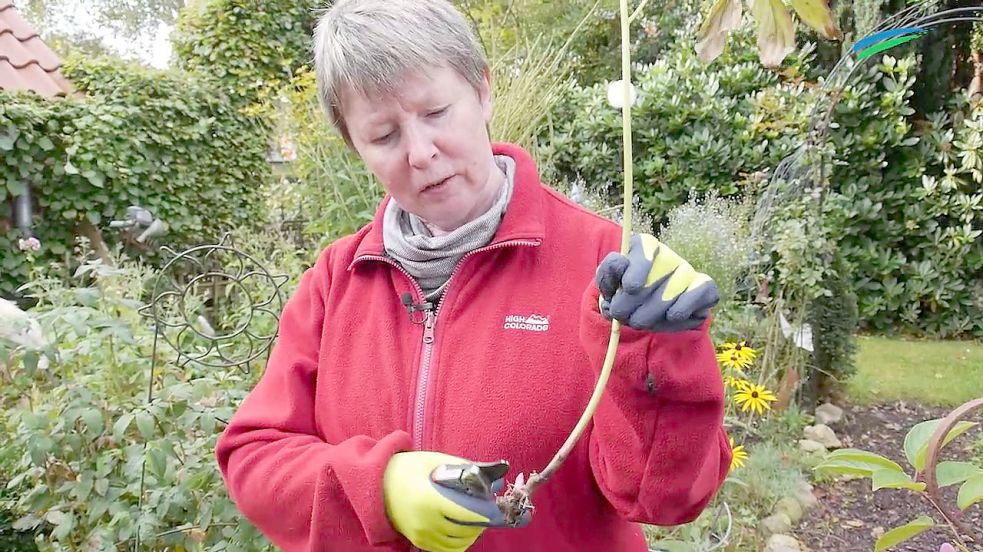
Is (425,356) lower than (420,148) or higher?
lower

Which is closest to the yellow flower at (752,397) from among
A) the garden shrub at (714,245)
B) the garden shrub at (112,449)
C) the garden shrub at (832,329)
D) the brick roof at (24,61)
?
the garden shrub at (714,245)

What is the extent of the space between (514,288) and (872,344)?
6.20 meters

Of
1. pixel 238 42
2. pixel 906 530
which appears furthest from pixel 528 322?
pixel 238 42

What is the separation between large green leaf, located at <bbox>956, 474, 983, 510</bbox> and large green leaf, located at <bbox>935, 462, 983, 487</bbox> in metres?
0.03

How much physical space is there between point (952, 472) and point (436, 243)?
32.6 inches

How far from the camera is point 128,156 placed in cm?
664

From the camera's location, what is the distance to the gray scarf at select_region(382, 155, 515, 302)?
1.24 metres

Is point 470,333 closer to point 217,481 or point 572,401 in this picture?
point 572,401

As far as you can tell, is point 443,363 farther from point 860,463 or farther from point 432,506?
point 860,463

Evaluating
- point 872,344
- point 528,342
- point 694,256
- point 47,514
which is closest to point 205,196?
point 694,256

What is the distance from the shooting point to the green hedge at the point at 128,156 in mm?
5773

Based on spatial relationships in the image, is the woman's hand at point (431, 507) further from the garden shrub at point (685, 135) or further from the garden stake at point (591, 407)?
the garden shrub at point (685, 135)

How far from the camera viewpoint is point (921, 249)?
6.64 metres

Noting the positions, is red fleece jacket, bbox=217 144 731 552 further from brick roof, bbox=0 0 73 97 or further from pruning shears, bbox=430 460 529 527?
brick roof, bbox=0 0 73 97
